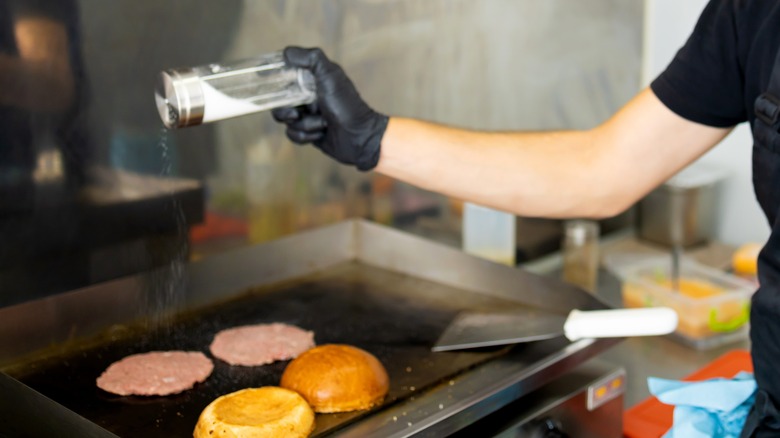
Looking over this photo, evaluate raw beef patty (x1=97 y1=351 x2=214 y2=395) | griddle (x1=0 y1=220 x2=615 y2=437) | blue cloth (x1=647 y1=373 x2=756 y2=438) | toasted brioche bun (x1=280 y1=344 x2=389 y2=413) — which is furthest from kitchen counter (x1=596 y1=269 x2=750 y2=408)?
raw beef patty (x1=97 y1=351 x2=214 y2=395)

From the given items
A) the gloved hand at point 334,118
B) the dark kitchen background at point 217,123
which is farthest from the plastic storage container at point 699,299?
the gloved hand at point 334,118

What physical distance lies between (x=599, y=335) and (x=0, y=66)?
3.60 feet

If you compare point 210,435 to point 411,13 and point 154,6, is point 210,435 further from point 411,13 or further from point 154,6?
point 411,13

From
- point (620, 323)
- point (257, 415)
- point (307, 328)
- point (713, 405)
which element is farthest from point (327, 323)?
point (713, 405)

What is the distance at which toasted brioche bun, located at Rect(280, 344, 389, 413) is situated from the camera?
133 cm

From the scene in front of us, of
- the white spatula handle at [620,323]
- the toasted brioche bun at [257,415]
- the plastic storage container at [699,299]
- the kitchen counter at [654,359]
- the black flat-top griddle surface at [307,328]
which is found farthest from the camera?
the plastic storage container at [699,299]

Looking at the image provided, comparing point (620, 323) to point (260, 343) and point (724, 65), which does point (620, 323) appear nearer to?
point (724, 65)

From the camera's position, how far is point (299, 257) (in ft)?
6.25

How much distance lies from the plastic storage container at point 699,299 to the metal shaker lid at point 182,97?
1.26m

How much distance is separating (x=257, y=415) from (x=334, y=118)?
490 millimetres

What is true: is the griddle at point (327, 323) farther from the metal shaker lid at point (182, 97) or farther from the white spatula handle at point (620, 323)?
the metal shaker lid at point (182, 97)

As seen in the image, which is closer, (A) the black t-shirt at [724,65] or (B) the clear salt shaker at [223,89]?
(B) the clear salt shaker at [223,89]

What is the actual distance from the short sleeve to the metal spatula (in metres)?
0.34

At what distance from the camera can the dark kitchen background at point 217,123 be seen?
1555mm
